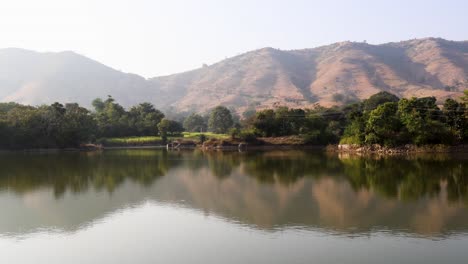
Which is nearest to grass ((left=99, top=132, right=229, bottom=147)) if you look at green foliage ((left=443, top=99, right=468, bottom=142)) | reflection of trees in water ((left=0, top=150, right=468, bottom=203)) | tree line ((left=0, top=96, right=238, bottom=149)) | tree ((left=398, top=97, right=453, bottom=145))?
tree line ((left=0, top=96, right=238, bottom=149))

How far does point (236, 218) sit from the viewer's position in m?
17.5

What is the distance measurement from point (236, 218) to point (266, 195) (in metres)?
5.39

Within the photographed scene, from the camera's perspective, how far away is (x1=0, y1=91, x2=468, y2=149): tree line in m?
52.8

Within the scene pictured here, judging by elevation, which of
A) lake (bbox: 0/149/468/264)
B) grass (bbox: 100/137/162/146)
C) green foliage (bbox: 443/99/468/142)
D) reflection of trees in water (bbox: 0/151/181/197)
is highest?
green foliage (bbox: 443/99/468/142)

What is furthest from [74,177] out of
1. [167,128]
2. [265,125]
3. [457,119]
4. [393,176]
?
[167,128]

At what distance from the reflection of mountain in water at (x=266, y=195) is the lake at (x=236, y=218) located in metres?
0.05

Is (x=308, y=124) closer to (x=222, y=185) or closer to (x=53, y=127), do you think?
(x=53, y=127)

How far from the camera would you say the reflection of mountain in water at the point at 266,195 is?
1669 cm

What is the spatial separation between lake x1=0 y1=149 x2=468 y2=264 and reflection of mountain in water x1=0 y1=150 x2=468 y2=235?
0.18ft

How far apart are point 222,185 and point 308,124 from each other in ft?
153

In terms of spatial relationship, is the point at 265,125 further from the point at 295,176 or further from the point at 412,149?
the point at 295,176


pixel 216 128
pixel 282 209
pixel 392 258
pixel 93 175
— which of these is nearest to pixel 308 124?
pixel 216 128

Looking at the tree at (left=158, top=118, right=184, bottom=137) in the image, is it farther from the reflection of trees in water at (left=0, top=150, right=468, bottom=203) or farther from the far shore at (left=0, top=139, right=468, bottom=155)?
the reflection of trees in water at (left=0, top=150, right=468, bottom=203)

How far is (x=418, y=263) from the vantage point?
1173 cm
